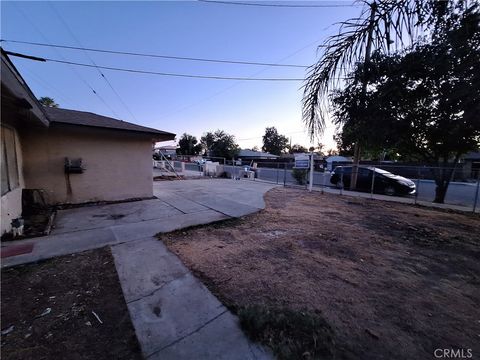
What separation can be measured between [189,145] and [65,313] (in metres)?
59.3

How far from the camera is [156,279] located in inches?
110

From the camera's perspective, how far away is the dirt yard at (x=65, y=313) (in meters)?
1.78

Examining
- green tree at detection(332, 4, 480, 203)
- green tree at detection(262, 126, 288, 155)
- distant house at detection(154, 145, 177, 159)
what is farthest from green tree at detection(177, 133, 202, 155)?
green tree at detection(332, 4, 480, 203)

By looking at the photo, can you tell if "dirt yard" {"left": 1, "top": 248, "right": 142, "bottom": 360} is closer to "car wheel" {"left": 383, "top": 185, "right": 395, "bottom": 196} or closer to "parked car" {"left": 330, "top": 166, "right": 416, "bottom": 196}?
"parked car" {"left": 330, "top": 166, "right": 416, "bottom": 196}

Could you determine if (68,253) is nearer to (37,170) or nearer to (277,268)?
(277,268)

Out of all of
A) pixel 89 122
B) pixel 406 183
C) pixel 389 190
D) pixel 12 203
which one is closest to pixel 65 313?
pixel 12 203

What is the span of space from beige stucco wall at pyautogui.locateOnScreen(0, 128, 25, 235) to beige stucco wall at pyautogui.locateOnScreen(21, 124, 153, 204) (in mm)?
413

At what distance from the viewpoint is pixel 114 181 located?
24.5 feet

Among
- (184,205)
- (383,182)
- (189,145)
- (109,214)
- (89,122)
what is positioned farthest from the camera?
(189,145)

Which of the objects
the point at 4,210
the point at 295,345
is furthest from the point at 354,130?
the point at 4,210

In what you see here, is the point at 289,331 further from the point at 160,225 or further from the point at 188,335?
the point at 160,225

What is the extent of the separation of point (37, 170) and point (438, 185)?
46.8 ft

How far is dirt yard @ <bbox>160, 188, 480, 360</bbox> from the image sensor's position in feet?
6.44

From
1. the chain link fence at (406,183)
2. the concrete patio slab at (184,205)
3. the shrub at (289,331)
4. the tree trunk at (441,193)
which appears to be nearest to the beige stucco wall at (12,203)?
the concrete patio slab at (184,205)
